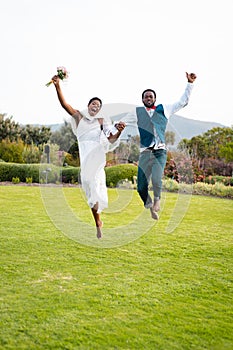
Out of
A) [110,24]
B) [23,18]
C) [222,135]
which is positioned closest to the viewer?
[110,24]

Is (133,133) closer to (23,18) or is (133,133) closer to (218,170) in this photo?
(23,18)

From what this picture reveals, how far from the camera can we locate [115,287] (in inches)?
202

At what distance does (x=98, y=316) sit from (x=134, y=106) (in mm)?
2108

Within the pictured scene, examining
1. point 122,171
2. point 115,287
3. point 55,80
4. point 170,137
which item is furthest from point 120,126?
point 122,171

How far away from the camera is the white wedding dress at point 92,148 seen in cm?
363

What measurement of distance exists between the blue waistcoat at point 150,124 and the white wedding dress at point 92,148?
0.23 m

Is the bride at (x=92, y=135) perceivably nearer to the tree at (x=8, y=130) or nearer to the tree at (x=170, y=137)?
the tree at (x=170, y=137)

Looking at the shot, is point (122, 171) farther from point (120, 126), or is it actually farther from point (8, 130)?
point (8, 130)

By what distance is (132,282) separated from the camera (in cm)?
530

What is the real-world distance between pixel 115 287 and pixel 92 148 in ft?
6.98

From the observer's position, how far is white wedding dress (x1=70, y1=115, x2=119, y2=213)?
3.63 m

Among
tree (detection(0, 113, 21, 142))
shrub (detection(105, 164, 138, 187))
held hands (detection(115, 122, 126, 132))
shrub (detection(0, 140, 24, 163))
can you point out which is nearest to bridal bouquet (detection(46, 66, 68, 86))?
held hands (detection(115, 122, 126, 132))

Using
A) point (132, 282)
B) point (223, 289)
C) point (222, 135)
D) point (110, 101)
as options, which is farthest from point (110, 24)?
point (222, 135)

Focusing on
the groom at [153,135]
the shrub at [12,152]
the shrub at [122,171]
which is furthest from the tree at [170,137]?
the shrub at [12,152]
